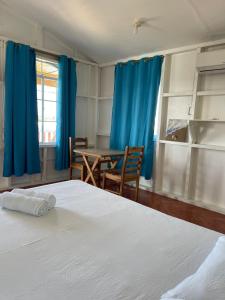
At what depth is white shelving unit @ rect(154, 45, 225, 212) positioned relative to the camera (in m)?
3.20

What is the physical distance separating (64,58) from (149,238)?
355 centimetres

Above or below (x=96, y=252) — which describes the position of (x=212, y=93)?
above

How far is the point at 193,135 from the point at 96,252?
272 centimetres

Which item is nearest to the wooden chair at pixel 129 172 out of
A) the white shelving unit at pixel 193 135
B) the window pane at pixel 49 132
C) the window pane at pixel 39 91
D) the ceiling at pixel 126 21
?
the white shelving unit at pixel 193 135

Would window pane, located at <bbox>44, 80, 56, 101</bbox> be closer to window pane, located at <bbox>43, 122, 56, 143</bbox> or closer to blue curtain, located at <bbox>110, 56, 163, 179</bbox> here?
window pane, located at <bbox>43, 122, 56, 143</bbox>


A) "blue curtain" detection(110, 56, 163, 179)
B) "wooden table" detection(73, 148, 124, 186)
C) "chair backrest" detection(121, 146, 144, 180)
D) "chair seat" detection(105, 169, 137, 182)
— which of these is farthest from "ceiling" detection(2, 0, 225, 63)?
"chair seat" detection(105, 169, 137, 182)

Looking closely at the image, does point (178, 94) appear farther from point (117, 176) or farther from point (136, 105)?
point (117, 176)

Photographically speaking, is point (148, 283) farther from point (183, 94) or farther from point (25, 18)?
point (25, 18)

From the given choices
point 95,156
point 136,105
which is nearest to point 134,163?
point 95,156

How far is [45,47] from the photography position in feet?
12.7

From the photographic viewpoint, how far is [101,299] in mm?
810

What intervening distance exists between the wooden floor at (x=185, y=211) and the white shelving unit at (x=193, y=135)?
0.15 meters

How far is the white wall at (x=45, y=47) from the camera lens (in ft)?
11.3

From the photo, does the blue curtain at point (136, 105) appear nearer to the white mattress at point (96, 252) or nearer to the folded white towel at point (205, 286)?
the white mattress at point (96, 252)
